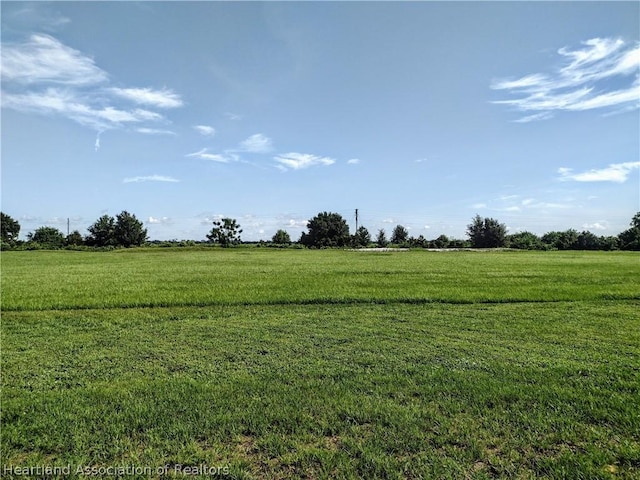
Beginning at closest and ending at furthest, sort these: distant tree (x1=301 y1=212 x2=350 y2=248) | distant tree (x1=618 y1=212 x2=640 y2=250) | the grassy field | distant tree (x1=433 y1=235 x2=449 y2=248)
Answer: the grassy field, distant tree (x1=618 y1=212 x2=640 y2=250), distant tree (x1=433 y1=235 x2=449 y2=248), distant tree (x1=301 y1=212 x2=350 y2=248)

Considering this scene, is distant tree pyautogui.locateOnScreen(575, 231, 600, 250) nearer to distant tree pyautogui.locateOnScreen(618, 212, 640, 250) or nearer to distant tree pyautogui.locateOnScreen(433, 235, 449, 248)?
distant tree pyautogui.locateOnScreen(618, 212, 640, 250)

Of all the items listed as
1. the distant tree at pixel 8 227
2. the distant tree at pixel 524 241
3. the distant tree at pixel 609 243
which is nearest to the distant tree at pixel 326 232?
the distant tree at pixel 524 241

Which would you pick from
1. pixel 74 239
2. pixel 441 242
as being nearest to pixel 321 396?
pixel 441 242

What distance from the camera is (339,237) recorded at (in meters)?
107

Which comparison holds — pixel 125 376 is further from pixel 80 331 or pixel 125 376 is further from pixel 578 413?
pixel 578 413

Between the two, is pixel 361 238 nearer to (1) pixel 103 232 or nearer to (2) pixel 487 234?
(2) pixel 487 234

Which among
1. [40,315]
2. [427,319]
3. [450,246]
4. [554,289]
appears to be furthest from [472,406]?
[450,246]

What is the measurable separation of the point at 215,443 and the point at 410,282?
1602 centimetres

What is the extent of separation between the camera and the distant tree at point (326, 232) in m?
106

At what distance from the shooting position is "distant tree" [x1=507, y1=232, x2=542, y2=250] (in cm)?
9226

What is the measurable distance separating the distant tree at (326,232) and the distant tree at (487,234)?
32373 millimetres

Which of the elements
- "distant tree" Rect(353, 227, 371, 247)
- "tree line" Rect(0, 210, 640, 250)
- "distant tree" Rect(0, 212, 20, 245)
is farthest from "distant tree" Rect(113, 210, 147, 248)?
"distant tree" Rect(353, 227, 371, 247)

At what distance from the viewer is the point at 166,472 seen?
3508mm

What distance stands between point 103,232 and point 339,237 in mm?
59228
